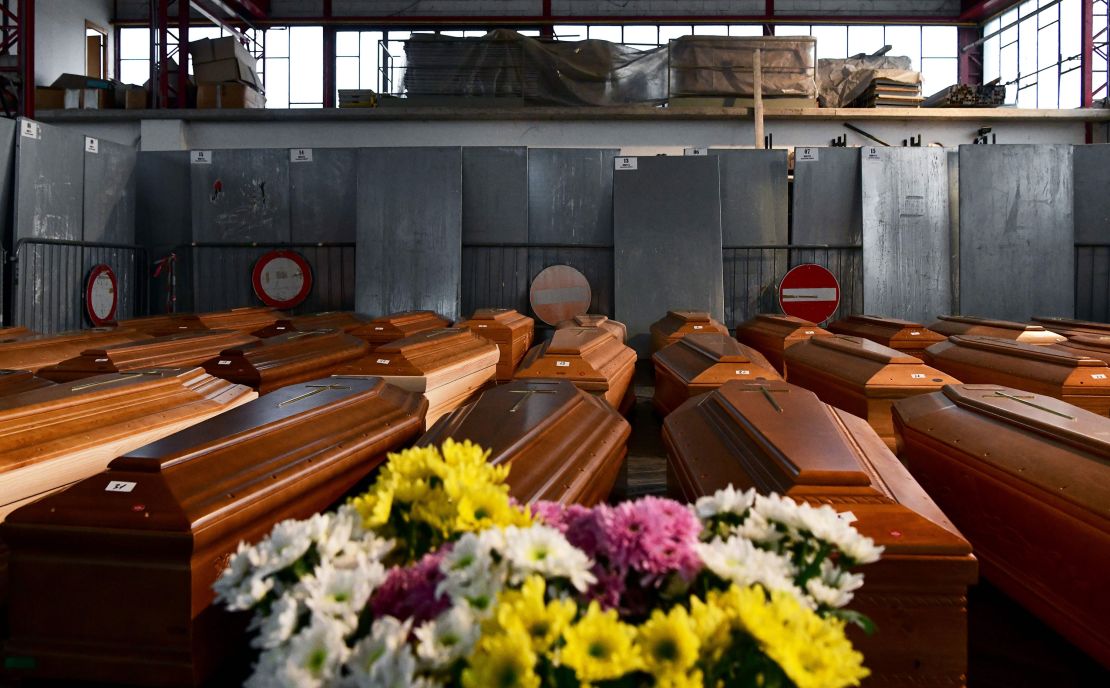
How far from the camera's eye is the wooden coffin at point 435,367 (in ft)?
9.09

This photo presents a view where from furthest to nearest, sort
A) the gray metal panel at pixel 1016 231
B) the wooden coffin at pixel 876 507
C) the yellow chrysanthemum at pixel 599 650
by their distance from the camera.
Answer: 1. the gray metal panel at pixel 1016 231
2. the wooden coffin at pixel 876 507
3. the yellow chrysanthemum at pixel 599 650

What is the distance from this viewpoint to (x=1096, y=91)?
33.7 ft

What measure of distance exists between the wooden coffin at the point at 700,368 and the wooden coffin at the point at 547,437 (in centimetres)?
59

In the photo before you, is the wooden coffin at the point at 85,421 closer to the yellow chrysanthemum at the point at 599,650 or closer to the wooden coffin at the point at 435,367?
the wooden coffin at the point at 435,367

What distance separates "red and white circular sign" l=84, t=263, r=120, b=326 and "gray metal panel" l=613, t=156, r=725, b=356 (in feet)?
12.3

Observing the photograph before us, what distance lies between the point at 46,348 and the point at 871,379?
10.7ft

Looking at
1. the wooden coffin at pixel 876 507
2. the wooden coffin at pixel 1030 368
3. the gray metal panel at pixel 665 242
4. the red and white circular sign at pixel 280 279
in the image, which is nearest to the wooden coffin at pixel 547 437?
the wooden coffin at pixel 876 507

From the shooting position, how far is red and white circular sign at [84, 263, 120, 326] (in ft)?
16.9

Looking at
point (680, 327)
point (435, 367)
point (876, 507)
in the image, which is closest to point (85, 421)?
point (435, 367)

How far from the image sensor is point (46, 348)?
9.91ft

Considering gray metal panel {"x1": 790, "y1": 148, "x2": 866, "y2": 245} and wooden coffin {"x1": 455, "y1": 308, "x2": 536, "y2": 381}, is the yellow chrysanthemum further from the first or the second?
gray metal panel {"x1": 790, "y1": 148, "x2": 866, "y2": 245}

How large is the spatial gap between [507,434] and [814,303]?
4.54 m

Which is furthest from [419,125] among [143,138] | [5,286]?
[5,286]

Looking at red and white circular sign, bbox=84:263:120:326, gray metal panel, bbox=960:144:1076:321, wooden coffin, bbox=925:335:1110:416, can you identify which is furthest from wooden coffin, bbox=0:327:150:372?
gray metal panel, bbox=960:144:1076:321
